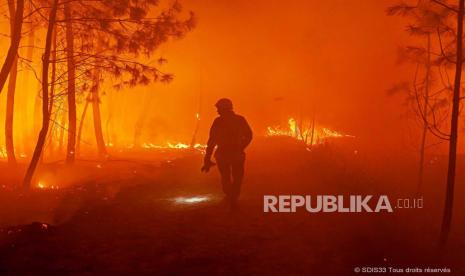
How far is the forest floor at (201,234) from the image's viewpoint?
19.8 feet

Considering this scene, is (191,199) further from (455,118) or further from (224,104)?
(455,118)

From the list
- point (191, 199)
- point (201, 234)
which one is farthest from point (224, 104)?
point (191, 199)

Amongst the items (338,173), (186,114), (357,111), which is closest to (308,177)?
(338,173)

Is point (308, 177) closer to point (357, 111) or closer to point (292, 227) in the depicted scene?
point (292, 227)

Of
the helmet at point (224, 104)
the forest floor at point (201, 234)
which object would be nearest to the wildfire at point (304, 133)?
the forest floor at point (201, 234)

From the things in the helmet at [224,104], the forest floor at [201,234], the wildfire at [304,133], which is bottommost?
the forest floor at [201,234]

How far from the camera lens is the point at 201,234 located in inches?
295

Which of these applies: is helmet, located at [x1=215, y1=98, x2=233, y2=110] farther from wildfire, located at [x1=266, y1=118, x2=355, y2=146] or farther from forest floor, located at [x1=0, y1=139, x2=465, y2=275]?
wildfire, located at [x1=266, y1=118, x2=355, y2=146]

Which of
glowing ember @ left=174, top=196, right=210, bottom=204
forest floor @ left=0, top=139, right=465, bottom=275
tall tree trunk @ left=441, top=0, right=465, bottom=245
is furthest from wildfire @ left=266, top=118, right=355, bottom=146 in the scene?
tall tree trunk @ left=441, top=0, right=465, bottom=245

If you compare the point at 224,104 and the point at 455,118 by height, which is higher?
the point at 224,104

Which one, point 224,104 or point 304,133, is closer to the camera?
point 224,104

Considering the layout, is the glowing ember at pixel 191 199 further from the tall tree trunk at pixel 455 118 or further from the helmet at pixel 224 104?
the tall tree trunk at pixel 455 118

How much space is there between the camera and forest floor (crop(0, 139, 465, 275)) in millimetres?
6041

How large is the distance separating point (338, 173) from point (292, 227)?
798 centimetres
